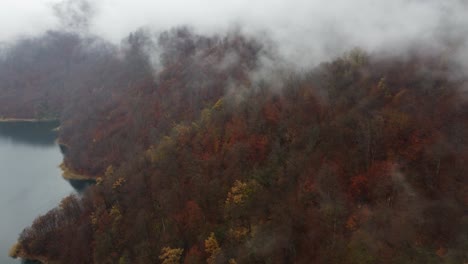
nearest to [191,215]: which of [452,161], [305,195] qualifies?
[305,195]

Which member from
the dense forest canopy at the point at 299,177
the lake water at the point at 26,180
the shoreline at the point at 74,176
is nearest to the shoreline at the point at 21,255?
the dense forest canopy at the point at 299,177

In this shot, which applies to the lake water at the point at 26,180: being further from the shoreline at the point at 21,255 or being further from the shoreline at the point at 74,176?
the shoreline at the point at 74,176

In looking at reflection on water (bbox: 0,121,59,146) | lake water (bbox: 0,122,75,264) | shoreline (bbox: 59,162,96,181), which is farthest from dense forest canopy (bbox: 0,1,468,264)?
reflection on water (bbox: 0,121,59,146)

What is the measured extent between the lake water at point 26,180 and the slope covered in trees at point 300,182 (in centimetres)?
1235

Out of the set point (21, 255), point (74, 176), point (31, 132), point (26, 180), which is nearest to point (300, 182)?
point (21, 255)

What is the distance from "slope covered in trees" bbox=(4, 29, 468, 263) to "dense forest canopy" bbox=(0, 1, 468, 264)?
0.16m

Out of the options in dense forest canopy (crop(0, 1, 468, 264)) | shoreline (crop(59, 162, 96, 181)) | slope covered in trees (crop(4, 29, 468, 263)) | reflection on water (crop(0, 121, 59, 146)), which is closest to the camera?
slope covered in trees (crop(4, 29, 468, 263))

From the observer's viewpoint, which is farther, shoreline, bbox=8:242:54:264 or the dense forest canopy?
shoreline, bbox=8:242:54:264

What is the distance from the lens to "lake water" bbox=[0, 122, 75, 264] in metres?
69.9

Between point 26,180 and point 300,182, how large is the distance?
72062 millimetres

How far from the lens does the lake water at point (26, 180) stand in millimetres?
69875

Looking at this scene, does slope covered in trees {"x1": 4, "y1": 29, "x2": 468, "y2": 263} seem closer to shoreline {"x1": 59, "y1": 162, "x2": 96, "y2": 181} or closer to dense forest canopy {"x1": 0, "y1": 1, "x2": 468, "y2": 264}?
dense forest canopy {"x1": 0, "y1": 1, "x2": 468, "y2": 264}

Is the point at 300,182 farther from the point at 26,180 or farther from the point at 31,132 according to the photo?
the point at 31,132

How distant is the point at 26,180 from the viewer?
3558 inches
